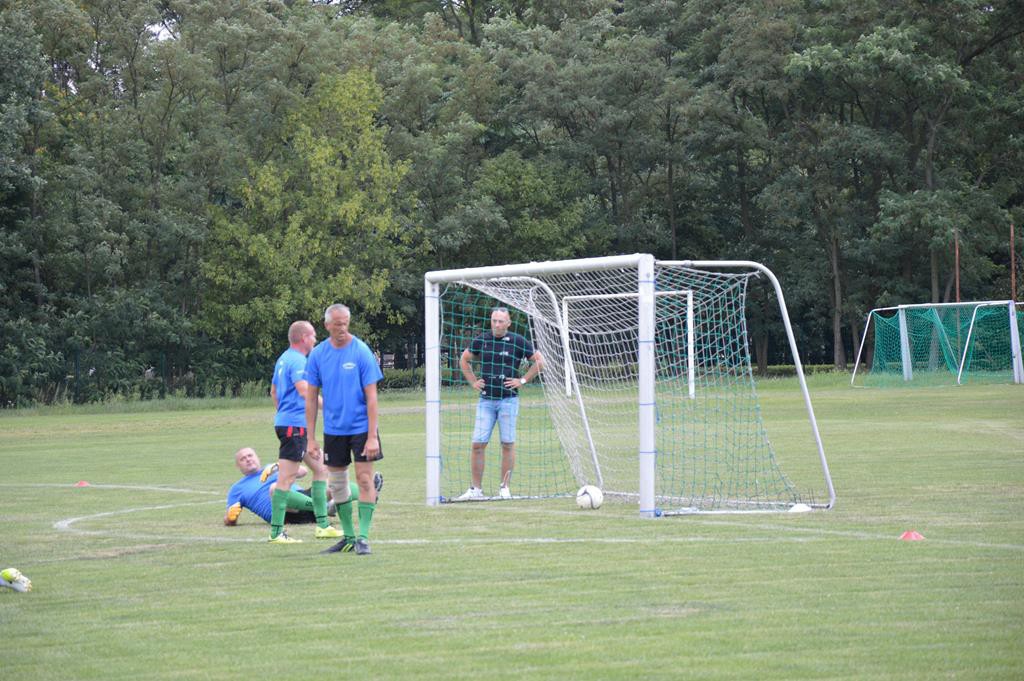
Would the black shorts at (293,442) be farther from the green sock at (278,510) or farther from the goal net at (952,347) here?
the goal net at (952,347)

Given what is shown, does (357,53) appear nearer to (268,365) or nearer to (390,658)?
(268,365)

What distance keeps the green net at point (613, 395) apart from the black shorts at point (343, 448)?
156 inches

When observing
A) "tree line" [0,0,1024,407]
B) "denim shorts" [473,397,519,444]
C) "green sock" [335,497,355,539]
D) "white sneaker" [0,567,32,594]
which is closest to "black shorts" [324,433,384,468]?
"green sock" [335,497,355,539]

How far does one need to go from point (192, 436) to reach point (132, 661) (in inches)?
928

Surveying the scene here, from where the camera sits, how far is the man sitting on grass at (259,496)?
1294cm

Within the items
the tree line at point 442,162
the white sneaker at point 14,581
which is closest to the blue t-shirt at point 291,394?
the white sneaker at point 14,581

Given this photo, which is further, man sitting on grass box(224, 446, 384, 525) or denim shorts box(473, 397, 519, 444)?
denim shorts box(473, 397, 519, 444)

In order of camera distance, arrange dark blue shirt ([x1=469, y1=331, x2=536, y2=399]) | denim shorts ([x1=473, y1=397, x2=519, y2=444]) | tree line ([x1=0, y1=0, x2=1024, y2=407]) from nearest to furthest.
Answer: dark blue shirt ([x1=469, y1=331, x2=536, y2=399]) → denim shorts ([x1=473, y1=397, x2=519, y2=444]) → tree line ([x1=0, y1=0, x2=1024, y2=407])

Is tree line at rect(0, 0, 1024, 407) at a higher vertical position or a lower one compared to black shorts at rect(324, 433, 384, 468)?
higher

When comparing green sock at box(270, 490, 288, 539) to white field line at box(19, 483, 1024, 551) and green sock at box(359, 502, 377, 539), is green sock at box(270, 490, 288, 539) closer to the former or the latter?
white field line at box(19, 483, 1024, 551)

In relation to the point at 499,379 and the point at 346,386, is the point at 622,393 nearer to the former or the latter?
the point at 499,379

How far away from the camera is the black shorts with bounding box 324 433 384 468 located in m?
10.8

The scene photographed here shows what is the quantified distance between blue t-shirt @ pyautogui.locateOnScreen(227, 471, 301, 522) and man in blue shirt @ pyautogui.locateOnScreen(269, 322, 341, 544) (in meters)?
0.93

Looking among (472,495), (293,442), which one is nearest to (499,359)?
(472,495)
